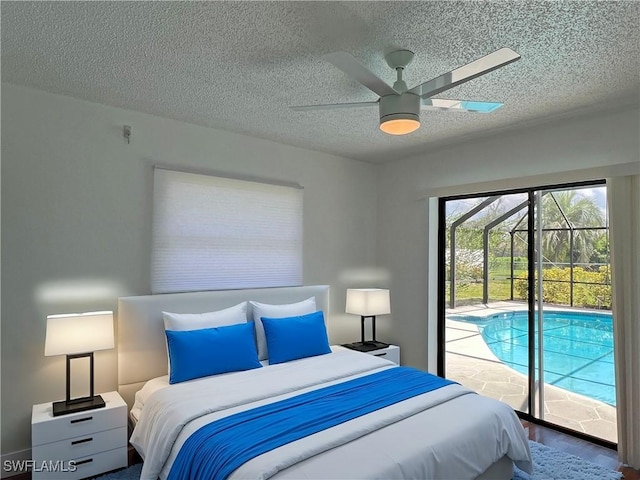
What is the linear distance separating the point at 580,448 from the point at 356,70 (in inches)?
130

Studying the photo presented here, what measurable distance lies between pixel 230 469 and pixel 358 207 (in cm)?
346

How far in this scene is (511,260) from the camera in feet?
12.5

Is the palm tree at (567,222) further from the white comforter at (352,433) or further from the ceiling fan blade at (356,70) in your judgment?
the ceiling fan blade at (356,70)

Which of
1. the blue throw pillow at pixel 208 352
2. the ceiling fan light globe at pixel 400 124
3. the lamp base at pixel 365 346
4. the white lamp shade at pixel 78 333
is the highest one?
the ceiling fan light globe at pixel 400 124

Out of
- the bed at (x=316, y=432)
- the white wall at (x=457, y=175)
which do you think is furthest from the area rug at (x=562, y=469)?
the white wall at (x=457, y=175)

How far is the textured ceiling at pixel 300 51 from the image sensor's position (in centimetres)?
184

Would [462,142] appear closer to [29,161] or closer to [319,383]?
[319,383]

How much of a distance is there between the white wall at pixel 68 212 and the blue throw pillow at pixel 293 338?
1156mm

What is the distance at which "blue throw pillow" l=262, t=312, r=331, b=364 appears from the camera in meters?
3.29

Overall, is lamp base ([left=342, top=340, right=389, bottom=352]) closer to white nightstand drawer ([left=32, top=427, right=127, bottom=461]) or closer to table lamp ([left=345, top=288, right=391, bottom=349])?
table lamp ([left=345, top=288, right=391, bottom=349])

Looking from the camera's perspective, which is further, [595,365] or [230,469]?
[595,365]

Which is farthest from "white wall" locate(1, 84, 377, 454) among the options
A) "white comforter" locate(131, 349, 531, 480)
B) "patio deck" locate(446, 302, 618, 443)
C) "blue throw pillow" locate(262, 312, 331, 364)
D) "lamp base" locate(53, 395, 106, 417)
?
"patio deck" locate(446, 302, 618, 443)

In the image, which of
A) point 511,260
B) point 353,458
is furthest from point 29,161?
point 511,260

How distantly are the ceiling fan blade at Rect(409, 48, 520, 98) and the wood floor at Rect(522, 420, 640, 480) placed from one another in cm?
287
